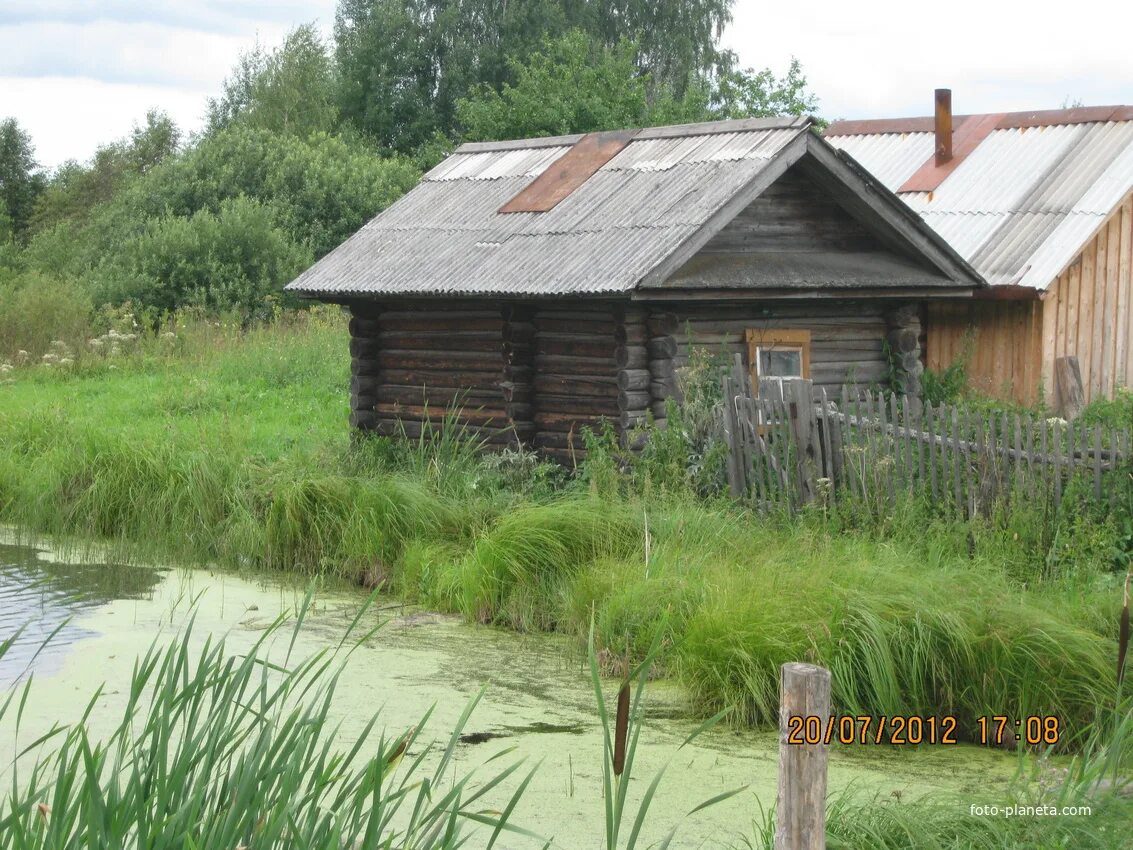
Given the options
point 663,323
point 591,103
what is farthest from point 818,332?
point 591,103

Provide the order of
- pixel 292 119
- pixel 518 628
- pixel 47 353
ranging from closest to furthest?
pixel 518 628 → pixel 47 353 → pixel 292 119

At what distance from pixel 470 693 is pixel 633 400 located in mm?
4380

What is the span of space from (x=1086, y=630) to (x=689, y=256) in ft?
16.5

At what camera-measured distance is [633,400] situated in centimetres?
1184

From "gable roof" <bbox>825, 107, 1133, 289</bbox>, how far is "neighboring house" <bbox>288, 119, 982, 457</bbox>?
1.58 metres

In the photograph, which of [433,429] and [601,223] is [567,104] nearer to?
[433,429]

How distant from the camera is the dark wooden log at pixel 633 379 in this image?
38.8ft

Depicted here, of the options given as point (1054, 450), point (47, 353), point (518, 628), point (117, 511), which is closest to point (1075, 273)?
point (1054, 450)

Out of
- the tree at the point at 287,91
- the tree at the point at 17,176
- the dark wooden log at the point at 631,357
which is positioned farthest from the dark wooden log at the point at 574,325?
the tree at the point at 17,176

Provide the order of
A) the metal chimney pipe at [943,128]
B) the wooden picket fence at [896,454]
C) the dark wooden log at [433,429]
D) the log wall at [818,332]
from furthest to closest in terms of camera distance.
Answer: the metal chimney pipe at [943,128] < the dark wooden log at [433,429] < the log wall at [818,332] < the wooden picket fence at [896,454]

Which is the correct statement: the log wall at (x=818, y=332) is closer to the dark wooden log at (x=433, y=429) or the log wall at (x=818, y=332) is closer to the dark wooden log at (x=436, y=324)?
the dark wooden log at (x=433, y=429)

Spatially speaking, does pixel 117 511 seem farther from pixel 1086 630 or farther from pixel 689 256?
pixel 1086 630

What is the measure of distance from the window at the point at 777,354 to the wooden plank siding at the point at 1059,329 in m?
2.51

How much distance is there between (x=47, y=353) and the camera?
2092 cm
